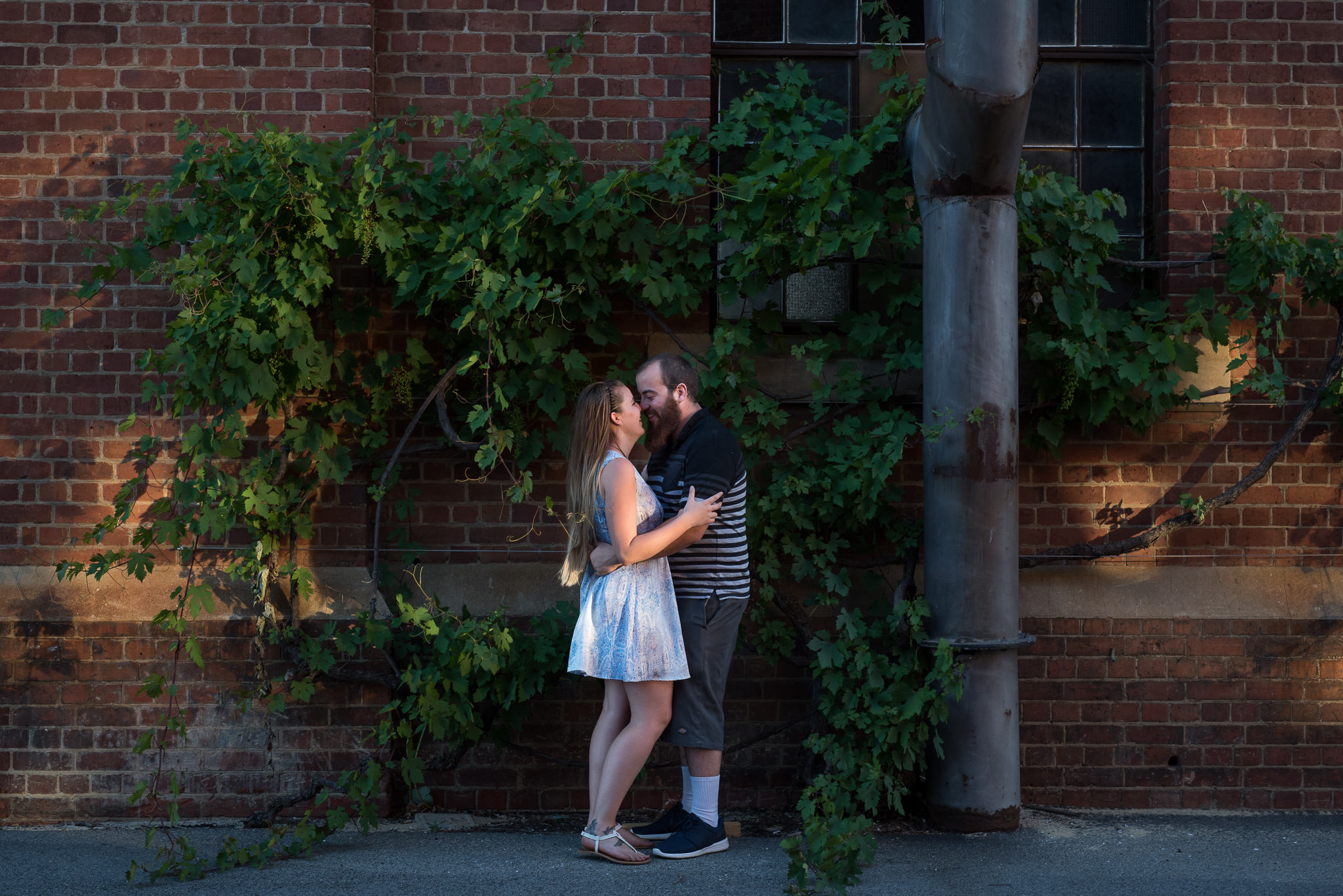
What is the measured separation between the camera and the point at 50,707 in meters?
4.91

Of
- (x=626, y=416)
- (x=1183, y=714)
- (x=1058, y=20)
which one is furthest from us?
(x=1058, y=20)

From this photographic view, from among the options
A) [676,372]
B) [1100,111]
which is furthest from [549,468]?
[1100,111]

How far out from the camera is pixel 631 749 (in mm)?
4176

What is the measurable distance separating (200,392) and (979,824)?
3557mm

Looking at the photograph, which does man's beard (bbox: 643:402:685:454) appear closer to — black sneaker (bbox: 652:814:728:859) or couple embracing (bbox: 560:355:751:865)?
couple embracing (bbox: 560:355:751:865)

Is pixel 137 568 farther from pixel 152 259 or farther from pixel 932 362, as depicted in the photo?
pixel 932 362

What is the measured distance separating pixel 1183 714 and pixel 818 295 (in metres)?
2.53

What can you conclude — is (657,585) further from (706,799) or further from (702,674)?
(706,799)

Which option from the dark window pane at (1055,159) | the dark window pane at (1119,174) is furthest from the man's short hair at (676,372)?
the dark window pane at (1119,174)

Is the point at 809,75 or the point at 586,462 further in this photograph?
the point at 809,75

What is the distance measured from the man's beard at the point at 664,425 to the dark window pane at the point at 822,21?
7.28 feet

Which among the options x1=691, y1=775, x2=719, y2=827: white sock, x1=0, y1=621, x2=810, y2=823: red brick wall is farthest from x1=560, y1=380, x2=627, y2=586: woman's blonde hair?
x1=0, y1=621, x2=810, y2=823: red brick wall

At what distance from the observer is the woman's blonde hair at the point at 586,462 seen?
4.24 metres

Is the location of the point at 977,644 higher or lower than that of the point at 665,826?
higher
